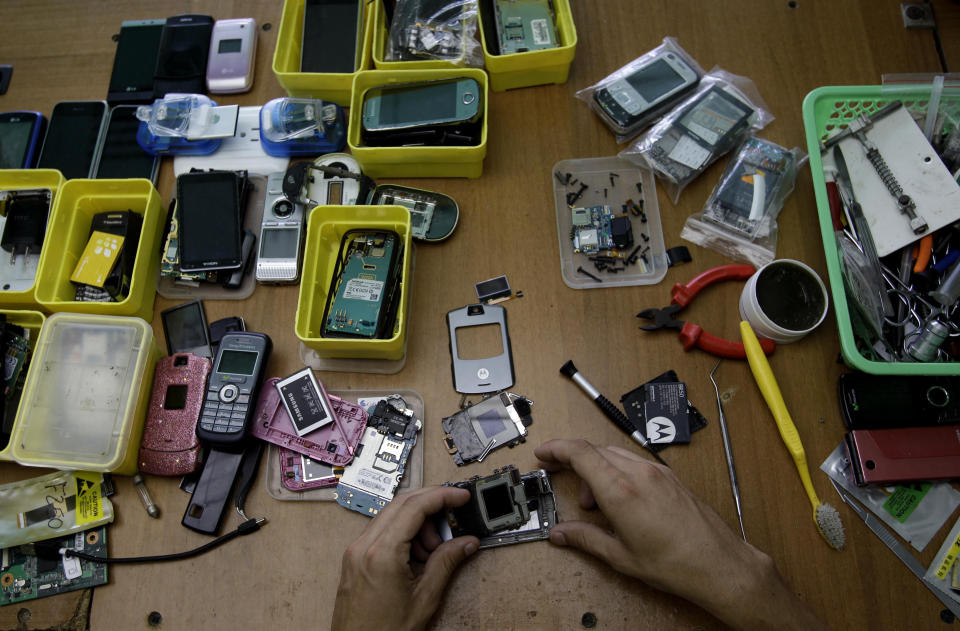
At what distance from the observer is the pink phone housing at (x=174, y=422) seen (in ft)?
4.88

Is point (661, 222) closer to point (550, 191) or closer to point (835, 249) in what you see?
point (550, 191)

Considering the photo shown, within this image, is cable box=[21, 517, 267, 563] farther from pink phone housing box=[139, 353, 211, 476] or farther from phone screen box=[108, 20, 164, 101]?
phone screen box=[108, 20, 164, 101]

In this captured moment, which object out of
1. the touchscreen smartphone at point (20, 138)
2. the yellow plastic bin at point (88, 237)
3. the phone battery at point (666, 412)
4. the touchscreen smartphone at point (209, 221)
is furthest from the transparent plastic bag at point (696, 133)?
the touchscreen smartphone at point (20, 138)

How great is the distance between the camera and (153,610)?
4.69ft

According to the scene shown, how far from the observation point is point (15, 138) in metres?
1.87

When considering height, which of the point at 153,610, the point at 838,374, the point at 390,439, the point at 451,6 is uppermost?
the point at 451,6

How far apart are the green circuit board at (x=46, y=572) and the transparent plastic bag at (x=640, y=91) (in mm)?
1698

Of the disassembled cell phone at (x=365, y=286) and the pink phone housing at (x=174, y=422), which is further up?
the disassembled cell phone at (x=365, y=286)

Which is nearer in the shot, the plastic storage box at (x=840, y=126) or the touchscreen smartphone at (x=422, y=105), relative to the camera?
the plastic storage box at (x=840, y=126)

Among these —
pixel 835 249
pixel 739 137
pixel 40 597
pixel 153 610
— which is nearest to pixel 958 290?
pixel 835 249

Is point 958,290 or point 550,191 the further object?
point 550,191

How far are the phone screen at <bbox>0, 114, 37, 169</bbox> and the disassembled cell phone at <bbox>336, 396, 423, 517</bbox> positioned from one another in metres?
1.36

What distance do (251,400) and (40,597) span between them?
2.19ft

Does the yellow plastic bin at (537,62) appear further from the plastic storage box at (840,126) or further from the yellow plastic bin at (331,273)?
the plastic storage box at (840,126)
